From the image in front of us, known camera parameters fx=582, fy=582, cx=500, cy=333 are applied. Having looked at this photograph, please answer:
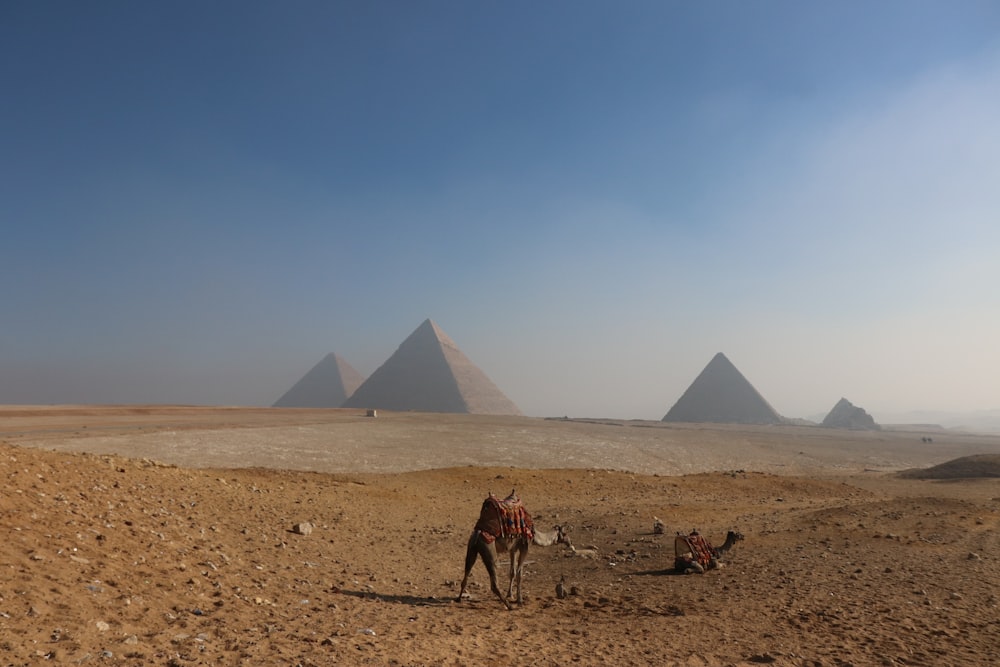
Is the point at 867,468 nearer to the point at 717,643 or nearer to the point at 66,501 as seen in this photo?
the point at 717,643

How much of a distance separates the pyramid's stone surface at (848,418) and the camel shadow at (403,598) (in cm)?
14040

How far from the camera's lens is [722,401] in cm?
12975

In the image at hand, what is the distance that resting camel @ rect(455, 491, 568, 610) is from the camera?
30.3ft

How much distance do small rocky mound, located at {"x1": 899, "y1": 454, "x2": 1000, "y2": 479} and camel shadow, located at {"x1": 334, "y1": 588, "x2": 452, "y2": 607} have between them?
1271 inches

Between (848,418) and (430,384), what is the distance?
95634 mm

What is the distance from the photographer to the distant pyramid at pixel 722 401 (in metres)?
125

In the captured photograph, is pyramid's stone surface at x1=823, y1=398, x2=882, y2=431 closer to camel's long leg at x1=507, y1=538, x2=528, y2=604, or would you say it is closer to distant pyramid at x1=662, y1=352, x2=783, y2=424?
distant pyramid at x1=662, y1=352, x2=783, y2=424

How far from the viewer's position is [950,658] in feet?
23.6

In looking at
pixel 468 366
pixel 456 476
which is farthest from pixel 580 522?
pixel 468 366

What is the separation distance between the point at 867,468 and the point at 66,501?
45609 millimetres

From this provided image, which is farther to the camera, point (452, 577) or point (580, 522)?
point (580, 522)

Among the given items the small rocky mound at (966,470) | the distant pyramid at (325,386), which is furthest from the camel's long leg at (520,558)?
the distant pyramid at (325,386)

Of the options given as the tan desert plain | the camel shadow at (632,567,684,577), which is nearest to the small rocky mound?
the tan desert plain

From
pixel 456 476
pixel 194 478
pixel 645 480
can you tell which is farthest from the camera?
pixel 645 480
